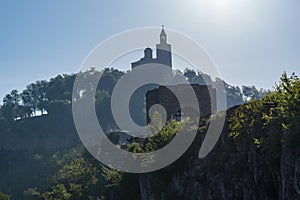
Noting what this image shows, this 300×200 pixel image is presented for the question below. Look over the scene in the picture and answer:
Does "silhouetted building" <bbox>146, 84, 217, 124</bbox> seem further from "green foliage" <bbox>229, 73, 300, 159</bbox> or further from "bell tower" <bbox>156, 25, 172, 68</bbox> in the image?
"bell tower" <bbox>156, 25, 172, 68</bbox>

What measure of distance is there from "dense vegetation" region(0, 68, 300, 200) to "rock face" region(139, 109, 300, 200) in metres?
0.10

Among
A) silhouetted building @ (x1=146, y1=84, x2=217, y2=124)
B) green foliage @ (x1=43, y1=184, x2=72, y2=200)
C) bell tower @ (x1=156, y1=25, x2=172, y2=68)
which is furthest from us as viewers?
bell tower @ (x1=156, y1=25, x2=172, y2=68)

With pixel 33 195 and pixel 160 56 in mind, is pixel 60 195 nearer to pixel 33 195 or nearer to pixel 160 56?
pixel 33 195

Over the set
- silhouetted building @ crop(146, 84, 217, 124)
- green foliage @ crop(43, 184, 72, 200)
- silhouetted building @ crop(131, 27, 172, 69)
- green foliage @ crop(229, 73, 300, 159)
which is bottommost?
green foliage @ crop(43, 184, 72, 200)

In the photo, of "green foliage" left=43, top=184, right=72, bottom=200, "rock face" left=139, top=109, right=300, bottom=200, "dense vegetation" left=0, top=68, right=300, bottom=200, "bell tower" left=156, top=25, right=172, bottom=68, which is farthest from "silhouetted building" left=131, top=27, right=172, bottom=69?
"rock face" left=139, top=109, right=300, bottom=200

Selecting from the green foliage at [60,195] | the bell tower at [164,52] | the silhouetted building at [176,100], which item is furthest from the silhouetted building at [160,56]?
the silhouetted building at [176,100]

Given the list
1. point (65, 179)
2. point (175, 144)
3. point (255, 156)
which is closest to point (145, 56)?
point (65, 179)

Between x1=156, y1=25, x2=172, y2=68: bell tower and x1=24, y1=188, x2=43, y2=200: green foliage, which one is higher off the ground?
x1=156, y1=25, x2=172, y2=68: bell tower

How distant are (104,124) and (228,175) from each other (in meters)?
68.1

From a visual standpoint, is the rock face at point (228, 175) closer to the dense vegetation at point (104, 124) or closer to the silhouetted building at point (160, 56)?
the dense vegetation at point (104, 124)

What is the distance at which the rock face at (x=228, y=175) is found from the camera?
955cm

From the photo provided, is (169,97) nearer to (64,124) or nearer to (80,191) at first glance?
(80,191)

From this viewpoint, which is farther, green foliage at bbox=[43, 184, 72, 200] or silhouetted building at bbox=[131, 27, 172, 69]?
silhouetted building at bbox=[131, 27, 172, 69]

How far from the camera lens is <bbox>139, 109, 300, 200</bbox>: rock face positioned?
955 cm
